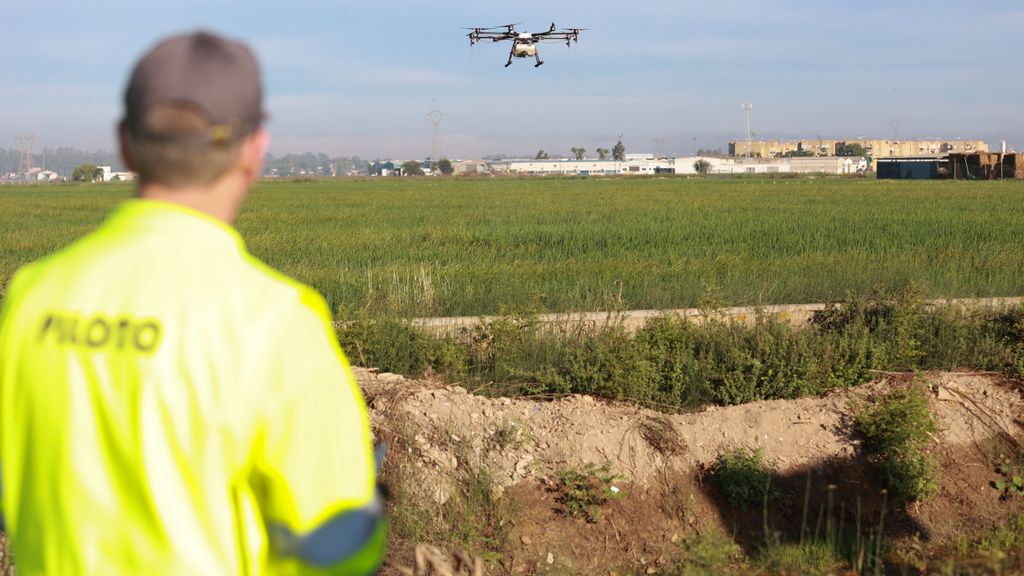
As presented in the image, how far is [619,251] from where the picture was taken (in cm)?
1678

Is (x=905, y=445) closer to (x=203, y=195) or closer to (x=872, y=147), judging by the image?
(x=203, y=195)

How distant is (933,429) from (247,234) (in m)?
17.5

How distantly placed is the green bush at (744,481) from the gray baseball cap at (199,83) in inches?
242

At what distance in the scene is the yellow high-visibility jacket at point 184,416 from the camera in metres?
1.55

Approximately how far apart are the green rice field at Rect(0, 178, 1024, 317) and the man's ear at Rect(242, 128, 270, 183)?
22.8 feet

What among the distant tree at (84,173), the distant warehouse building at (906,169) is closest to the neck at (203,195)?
the distant warehouse building at (906,169)

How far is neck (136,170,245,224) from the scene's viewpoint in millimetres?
1670

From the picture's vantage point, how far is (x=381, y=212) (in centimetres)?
3406

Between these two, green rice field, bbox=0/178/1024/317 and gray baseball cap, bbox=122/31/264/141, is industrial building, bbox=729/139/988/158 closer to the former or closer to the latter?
green rice field, bbox=0/178/1024/317

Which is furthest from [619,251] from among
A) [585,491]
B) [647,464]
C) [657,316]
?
[585,491]

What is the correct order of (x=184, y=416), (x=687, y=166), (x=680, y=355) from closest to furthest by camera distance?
(x=184, y=416) → (x=680, y=355) → (x=687, y=166)

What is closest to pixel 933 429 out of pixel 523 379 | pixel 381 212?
pixel 523 379

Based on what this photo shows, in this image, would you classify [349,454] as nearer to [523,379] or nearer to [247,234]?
[523,379]

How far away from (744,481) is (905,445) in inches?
46.4
